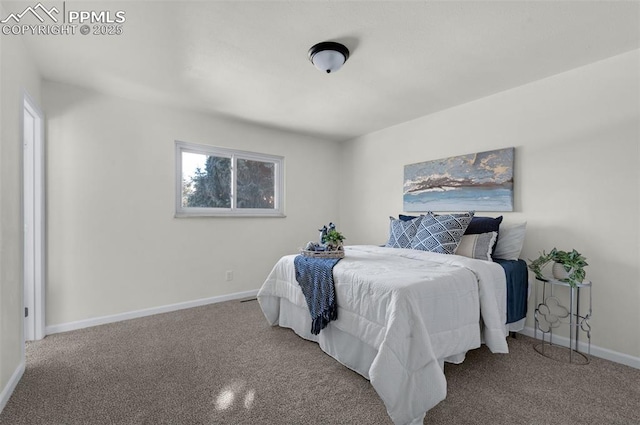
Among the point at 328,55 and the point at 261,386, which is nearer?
the point at 261,386

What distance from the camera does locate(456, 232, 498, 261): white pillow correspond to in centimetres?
252

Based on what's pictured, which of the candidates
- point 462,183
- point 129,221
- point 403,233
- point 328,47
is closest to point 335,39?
point 328,47

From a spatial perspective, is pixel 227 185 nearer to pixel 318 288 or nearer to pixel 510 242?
pixel 318 288

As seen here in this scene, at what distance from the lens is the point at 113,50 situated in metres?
2.19

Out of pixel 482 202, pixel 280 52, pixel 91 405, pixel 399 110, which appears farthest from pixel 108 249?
pixel 482 202

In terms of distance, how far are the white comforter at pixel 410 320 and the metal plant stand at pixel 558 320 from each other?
1.70 ft

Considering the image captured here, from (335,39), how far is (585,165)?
221 centimetres

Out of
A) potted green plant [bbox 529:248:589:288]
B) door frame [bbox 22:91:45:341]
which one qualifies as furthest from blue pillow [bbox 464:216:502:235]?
door frame [bbox 22:91:45:341]

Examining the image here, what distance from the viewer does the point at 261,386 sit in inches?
72.7

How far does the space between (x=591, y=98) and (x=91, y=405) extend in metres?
4.02

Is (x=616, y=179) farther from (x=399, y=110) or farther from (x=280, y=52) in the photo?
(x=280, y=52)

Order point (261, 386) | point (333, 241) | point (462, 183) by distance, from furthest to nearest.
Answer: point (462, 183), point (333, 241), point (261, 386)

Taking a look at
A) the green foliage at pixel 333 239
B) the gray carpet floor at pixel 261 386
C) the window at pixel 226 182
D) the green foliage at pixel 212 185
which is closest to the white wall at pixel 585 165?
the gray carpet floor at pixel 261 386

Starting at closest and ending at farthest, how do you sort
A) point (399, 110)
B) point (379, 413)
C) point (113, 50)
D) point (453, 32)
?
1. point (379, 413)
2. point (453, 32)
3. point (113, 50)
4. point (399, 110)
